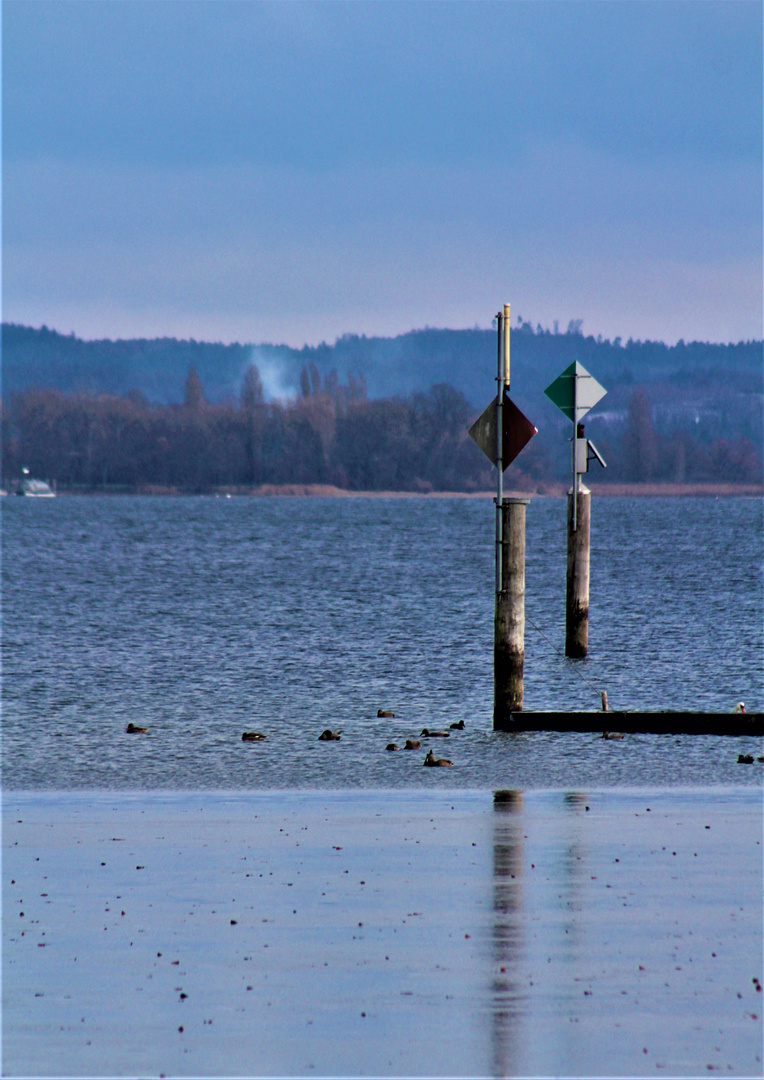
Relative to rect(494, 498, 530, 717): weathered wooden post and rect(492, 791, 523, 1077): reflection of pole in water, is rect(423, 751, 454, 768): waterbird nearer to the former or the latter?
rect(494, 498, 530, 717): weathered wooden post

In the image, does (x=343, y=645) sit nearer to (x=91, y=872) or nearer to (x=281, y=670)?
(x=281, y=670)

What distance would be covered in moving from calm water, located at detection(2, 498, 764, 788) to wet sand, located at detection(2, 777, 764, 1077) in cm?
438

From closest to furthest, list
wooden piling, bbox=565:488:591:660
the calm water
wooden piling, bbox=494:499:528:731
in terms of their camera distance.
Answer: the calm water < wooden piling, bbox=494:499:528:731 < wooden piling, bbox=565:488:591:660

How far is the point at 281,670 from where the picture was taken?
29.7 meters

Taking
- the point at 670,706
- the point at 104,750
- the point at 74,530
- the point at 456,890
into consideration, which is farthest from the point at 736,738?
the point at 74,530

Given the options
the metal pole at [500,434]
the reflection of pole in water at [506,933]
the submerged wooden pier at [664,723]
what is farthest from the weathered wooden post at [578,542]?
the reflection of pole in water at [506,933]

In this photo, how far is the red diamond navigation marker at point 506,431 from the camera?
1717 cm

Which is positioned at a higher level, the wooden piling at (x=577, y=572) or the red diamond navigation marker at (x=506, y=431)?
the red diamond navigation marker at (x=506, y=431)

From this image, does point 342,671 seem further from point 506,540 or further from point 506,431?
point 506,431

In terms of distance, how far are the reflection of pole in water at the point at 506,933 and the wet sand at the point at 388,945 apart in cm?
2

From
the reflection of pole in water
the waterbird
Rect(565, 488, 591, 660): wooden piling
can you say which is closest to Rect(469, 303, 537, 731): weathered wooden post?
the waterbird

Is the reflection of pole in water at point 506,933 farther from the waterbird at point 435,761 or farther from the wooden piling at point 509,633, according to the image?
the wooden piling at point 509,633

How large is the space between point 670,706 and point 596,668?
613 cm

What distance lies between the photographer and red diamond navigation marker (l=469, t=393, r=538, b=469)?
56.3ft
